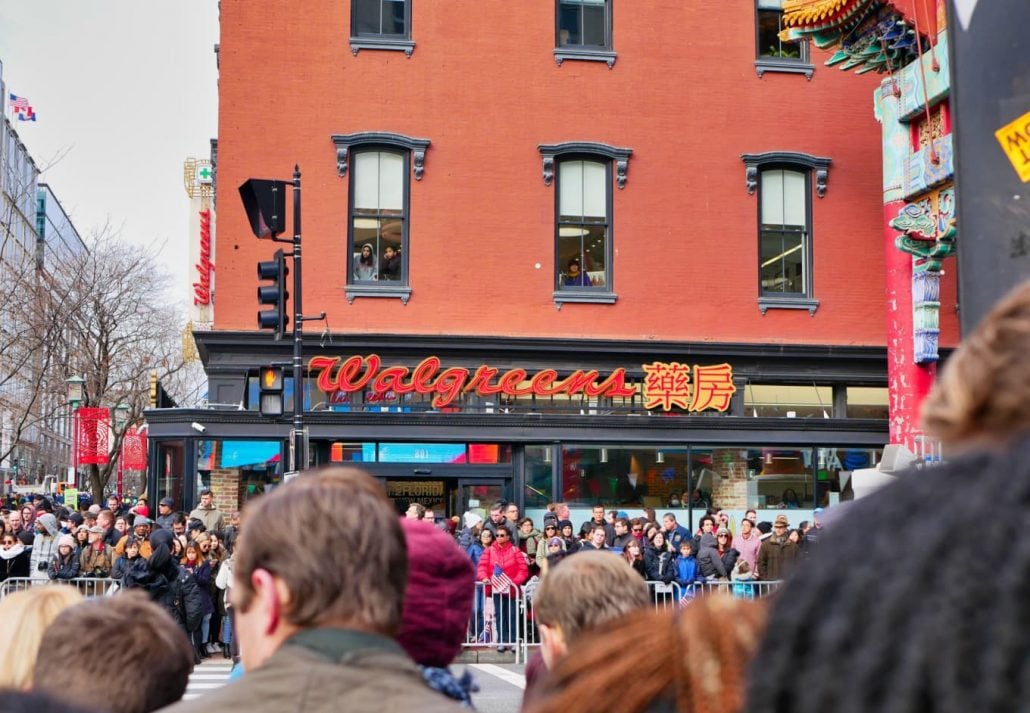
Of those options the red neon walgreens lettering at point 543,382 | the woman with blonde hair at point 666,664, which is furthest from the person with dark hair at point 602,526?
the woman with blonde hair at point 666,664

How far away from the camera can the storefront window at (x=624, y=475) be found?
899 inches

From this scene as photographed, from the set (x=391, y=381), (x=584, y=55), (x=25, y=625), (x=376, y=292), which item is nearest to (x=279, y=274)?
(x=391, y=381)

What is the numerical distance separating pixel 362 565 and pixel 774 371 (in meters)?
21.9

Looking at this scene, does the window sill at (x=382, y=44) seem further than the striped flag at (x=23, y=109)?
No

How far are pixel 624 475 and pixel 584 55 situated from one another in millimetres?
8129

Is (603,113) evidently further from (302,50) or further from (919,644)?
(919,644)

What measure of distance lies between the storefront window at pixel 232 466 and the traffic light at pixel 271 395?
5967 mm

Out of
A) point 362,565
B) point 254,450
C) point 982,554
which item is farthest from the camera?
point 254,450

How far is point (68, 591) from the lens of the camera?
12.0 feet

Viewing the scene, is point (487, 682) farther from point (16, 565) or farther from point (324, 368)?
point (324, 368)

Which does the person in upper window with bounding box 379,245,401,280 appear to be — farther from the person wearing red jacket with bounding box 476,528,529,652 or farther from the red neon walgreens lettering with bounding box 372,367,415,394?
the person wearing red jacket with bounding box 476,528,529,652

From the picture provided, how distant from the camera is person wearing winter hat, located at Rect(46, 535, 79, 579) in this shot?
16.7 meters

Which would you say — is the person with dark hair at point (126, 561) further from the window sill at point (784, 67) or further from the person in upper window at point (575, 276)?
the window sill at point (784, 67)

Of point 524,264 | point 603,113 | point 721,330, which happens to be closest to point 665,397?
point 721,330
